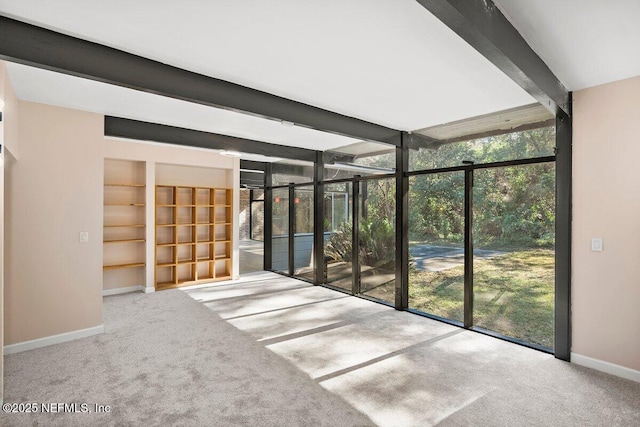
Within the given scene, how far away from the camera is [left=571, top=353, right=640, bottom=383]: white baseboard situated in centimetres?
267

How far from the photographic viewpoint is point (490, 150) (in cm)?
363

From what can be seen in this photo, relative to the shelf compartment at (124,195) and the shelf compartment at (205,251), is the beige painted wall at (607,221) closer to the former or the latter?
the shelf compartment at (205,251)

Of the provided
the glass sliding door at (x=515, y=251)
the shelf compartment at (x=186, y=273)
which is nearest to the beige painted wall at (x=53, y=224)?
the shelf compartment at (x=186, y=273)

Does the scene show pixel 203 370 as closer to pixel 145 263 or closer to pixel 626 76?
pixel 145 263

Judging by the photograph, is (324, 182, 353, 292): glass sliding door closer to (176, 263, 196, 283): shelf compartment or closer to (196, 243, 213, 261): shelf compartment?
(196, 243, 213, 261): shelf compartment

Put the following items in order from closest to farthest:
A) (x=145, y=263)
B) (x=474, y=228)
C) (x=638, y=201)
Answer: (x=638, y=201) → (x=474, y=228) → (x=145, y=263)

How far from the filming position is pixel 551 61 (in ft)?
7.91

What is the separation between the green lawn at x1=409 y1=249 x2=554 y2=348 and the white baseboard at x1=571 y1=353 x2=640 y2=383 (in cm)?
32

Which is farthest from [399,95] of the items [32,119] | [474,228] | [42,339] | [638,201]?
[42,339]

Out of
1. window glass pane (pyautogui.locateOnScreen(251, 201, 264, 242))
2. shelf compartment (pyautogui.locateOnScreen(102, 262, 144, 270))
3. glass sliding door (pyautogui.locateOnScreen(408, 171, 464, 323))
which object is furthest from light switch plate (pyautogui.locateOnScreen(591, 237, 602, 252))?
window glass pane (pyautogui.locateOnScreen(251, 201, 264, 242))

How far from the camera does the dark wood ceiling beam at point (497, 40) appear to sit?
1.48 m

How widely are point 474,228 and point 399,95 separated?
1.80 metres

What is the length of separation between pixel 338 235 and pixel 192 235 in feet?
9.04

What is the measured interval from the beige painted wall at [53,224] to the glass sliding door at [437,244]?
390cm
